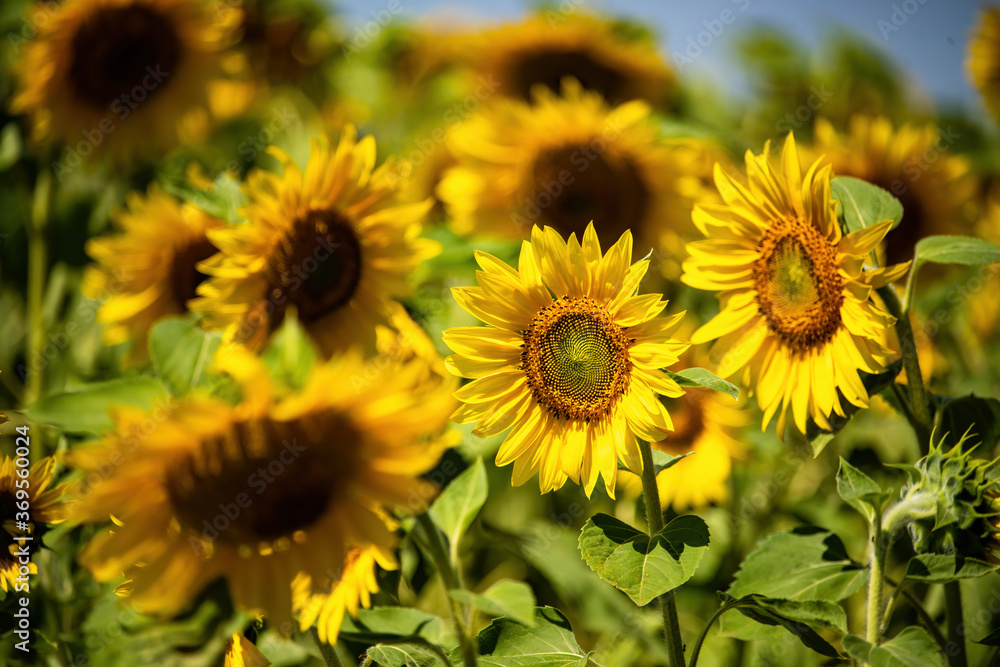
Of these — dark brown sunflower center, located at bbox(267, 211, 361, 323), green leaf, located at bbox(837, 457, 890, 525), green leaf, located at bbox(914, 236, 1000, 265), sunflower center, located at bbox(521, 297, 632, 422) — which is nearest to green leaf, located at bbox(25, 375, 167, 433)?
dark brown sunflower center, located at bbox(267, 211, 361, 323)

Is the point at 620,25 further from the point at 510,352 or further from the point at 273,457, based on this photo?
the point at 273,457

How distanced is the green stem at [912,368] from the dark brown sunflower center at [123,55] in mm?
1647

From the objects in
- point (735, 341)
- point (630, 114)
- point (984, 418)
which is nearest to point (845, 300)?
point (735, 341)

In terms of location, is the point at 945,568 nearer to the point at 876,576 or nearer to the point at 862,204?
the point at 876,576

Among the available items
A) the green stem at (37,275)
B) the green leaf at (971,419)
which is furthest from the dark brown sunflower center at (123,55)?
the green leaf at (971,419)

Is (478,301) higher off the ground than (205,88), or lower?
higher

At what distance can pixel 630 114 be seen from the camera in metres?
1.79

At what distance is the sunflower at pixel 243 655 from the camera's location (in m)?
0.88

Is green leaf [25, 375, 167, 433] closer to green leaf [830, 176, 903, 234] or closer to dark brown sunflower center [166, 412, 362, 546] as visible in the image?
dark brown sunflower center [166, 412, 362, 546]

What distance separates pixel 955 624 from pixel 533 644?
559mm

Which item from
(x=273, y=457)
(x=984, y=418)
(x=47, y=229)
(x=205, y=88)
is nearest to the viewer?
(x=273, y=457)

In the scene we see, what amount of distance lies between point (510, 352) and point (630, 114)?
1.01 meters

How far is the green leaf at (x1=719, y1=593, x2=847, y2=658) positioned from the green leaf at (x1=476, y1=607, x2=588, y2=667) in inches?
7.4

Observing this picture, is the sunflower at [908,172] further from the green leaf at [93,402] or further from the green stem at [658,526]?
the green leaf at [93,402]
